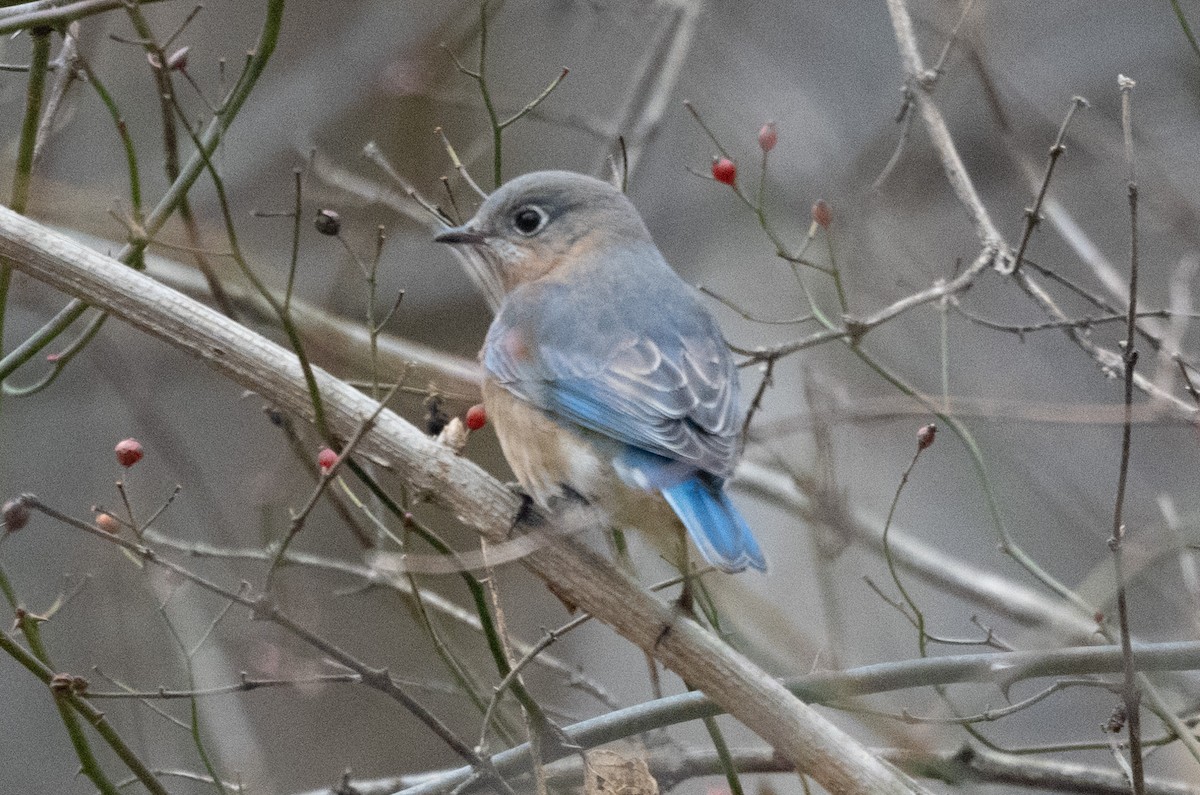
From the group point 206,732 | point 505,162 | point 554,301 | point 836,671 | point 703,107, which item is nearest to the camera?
point 836,671

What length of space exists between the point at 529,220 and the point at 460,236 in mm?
404

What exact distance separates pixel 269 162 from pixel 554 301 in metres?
3.03

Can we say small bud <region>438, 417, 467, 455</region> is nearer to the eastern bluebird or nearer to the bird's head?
the eastern bluebird

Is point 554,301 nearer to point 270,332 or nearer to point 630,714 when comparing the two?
point 630,714

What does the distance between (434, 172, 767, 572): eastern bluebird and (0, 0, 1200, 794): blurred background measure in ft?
1.98

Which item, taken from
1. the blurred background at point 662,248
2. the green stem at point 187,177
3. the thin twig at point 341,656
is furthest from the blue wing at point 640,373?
the green stem at point 187,177

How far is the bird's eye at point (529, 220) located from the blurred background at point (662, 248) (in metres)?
0.57

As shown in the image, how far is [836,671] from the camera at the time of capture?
2.29 m

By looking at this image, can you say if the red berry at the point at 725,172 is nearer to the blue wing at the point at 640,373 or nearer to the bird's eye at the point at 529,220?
the blue wing at the point at 640,373

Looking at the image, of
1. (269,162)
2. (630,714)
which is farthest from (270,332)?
(630,714)

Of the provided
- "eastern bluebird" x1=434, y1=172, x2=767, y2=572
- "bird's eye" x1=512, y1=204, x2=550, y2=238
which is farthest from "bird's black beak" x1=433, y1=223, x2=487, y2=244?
"bird's eye" x1=512, y1=204, x2=550, y2=238

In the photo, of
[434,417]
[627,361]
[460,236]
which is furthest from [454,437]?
[460,236]

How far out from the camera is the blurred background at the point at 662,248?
16.3 ft

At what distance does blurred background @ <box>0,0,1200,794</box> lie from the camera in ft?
16.3
